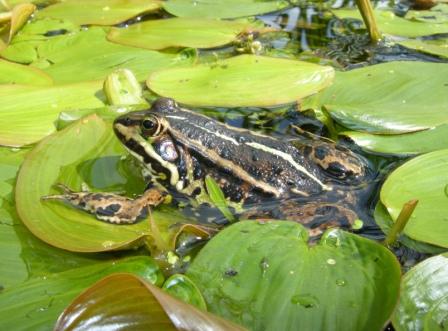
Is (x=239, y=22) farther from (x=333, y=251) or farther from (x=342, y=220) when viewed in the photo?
(x=333, y=251)

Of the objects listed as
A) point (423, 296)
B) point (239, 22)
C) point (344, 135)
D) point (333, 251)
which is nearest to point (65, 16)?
point (239, 22)

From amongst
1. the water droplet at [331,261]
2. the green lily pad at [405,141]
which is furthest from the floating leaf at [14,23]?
the water droplet at [331,261]

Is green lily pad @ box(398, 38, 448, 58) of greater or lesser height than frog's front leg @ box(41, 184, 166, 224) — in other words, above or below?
above

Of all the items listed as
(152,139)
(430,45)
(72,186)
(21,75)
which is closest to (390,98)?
(430,45)

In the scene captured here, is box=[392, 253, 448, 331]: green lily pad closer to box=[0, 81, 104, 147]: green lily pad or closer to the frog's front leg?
the frog's front leg

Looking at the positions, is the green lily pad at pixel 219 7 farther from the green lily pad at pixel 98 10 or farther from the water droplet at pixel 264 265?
the water droplet at pixel 264 265

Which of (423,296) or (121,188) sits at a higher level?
(423,296)

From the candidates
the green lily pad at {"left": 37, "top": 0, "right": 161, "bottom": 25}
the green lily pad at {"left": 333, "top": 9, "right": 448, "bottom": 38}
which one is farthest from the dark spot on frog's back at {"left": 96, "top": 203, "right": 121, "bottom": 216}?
the green lily pad at {"left": 333, "top": 9, "right": 448, "bottom": 38}
